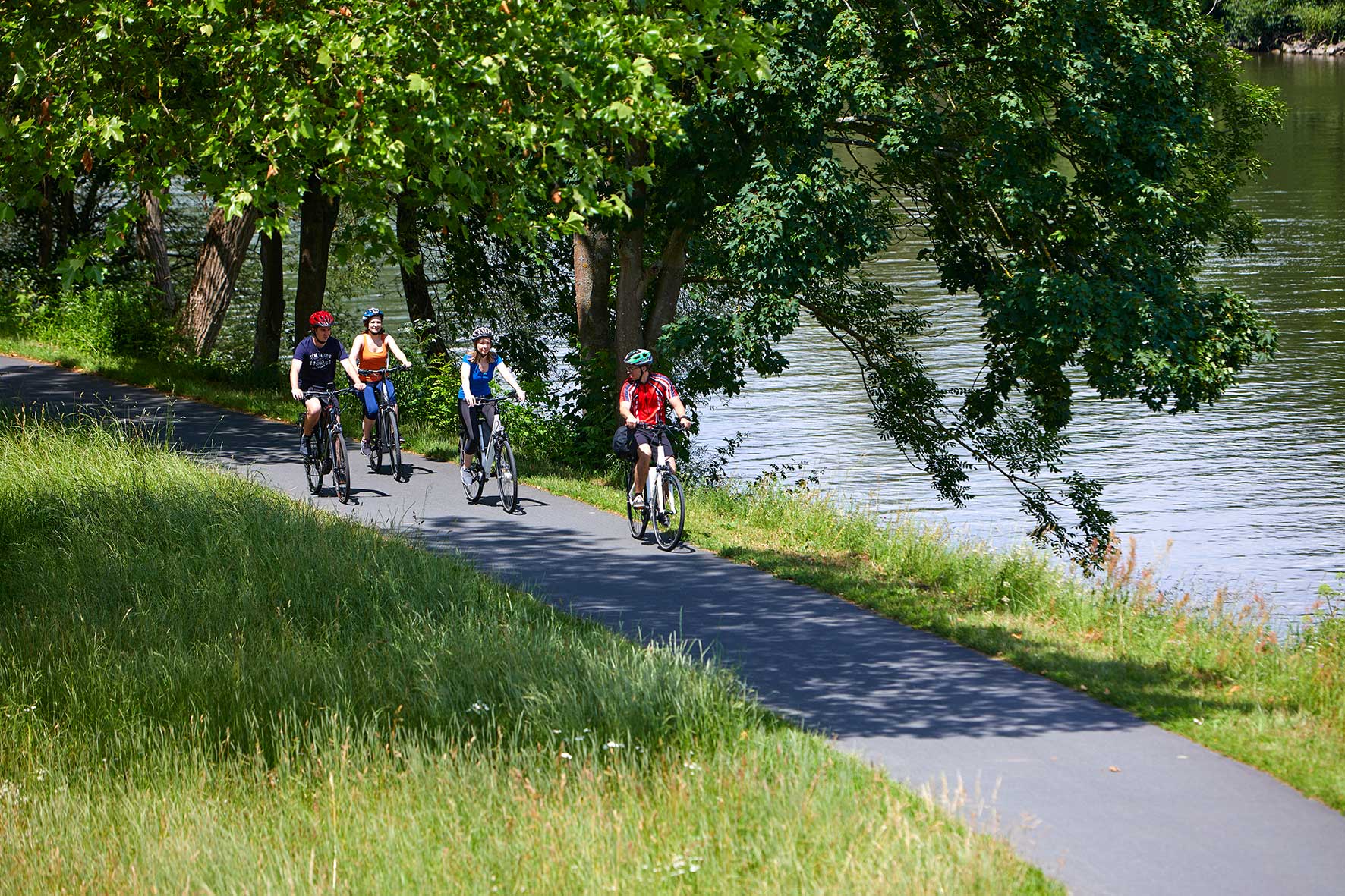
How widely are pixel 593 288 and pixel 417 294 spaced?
5.43 m

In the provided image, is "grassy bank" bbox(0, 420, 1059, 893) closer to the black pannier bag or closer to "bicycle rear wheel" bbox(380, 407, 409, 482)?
the black pannier bag

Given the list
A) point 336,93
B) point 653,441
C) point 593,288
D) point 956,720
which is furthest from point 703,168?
point 956,720

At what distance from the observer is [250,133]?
35.4 ft

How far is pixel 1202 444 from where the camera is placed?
3105 centimetres

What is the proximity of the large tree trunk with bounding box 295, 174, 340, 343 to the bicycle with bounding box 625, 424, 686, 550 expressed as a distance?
1287 centimetres

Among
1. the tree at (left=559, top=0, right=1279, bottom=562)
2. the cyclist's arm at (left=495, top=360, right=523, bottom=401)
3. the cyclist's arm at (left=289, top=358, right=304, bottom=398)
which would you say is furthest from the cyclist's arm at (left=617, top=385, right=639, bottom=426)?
the cyclist's arm at (left=289, top=358, right=304, bottom=398)

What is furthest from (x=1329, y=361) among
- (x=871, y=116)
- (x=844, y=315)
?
(x=871, y=116)

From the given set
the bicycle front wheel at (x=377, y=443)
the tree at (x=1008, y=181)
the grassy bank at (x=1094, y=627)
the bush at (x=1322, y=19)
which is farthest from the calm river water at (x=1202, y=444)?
the bush at (x=1322, y=19)

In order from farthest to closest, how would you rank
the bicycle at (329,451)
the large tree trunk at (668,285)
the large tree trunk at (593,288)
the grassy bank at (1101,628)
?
the large tree trunk at (593,288)
the large tree trunk at (668,285)
the bicycle at (329,451)
the grassy bank at (1101,628)

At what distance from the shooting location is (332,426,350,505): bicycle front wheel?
50.9ft

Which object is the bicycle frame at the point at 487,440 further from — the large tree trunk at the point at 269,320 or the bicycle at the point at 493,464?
the large tree trunk at the point at 269,320

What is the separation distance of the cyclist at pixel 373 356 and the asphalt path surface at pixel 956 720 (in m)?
1.47

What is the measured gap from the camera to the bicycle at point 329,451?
15.6m

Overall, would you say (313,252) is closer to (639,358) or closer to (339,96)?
(639,358)
